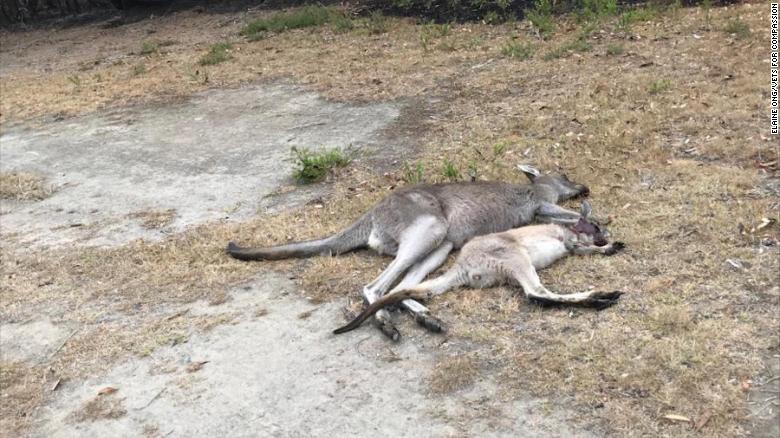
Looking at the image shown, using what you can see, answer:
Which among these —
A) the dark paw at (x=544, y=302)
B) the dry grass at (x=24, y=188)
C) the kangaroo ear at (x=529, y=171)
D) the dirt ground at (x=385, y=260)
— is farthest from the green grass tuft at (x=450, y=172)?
the dry grass at (x=24, y=188)

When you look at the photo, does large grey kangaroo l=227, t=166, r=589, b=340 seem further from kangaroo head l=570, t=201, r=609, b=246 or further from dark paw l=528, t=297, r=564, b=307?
dark paw l=528, t=297, r=564, b=307

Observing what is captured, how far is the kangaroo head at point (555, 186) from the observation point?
200 inches

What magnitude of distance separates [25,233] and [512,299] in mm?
3952

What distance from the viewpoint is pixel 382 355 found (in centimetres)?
370

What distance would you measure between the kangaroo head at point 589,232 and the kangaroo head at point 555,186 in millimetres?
527

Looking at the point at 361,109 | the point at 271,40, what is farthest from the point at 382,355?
the point at 271,40

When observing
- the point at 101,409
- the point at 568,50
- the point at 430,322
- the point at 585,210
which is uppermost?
the point at 568,50

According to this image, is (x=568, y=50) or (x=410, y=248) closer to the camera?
(x=410, y=248)

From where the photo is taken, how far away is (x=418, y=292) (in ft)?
13.4

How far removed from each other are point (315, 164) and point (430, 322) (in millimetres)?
2674

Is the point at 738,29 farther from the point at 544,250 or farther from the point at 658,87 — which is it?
the point at 544,250

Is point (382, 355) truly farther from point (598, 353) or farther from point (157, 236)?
point (157, 236)

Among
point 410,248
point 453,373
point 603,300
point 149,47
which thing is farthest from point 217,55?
point 453,373

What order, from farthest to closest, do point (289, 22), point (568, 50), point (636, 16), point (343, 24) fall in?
1. point (289, 22)
2. point (343, 24)
3. point (636, 16)
4. point (568, 50)
